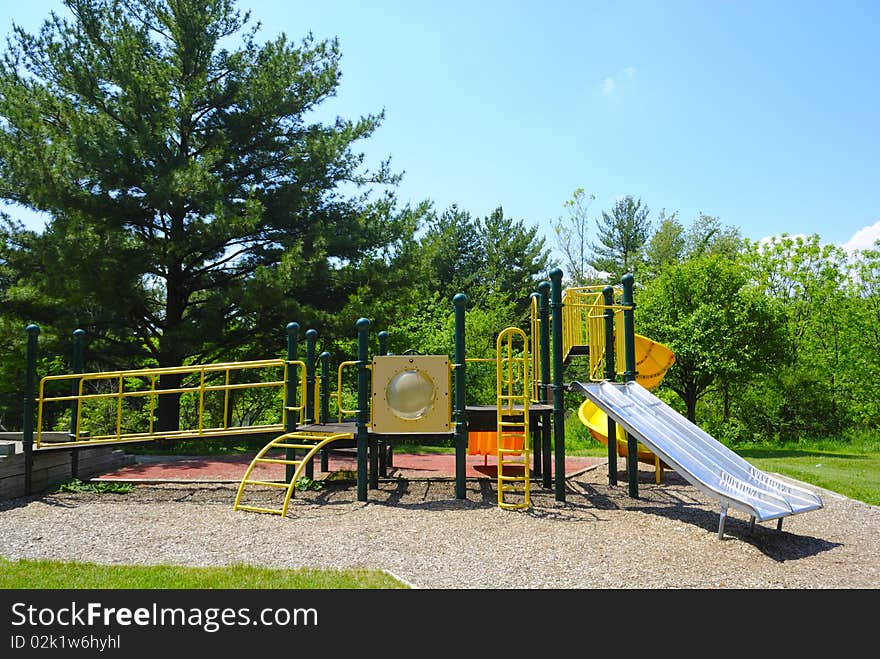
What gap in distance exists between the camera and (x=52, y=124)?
15.5 meters

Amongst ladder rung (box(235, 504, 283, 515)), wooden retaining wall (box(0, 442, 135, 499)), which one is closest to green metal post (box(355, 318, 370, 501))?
ladder rung (box(235, 504, 283, 515))

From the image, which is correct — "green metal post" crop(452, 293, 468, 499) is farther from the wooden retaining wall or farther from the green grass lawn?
the wooden retaining wall

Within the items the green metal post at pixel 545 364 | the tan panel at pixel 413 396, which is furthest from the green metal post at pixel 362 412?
the green metal post at pixel 545 364

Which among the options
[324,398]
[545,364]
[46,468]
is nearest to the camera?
[545,364]

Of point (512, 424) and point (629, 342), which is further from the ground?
point (629, 342)

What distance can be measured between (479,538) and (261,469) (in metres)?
6.60

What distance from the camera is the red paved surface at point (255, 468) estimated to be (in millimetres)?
10648

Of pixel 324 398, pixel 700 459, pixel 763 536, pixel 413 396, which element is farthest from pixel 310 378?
pixel 763 536

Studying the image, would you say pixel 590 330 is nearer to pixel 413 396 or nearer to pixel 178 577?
pixel 413 396

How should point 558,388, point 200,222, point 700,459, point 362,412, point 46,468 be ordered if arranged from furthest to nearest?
1. point 200,222
2. point 46,468
3. point 362,412
4. point 558,388
5. point 700,459

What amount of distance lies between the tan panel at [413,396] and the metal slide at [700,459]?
5.81 ft

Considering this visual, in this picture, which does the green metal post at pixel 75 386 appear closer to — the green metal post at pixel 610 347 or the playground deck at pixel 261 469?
the playground deck at pixel 261 469

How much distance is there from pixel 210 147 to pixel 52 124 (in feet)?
11.6

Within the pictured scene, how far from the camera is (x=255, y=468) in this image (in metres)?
11.8
